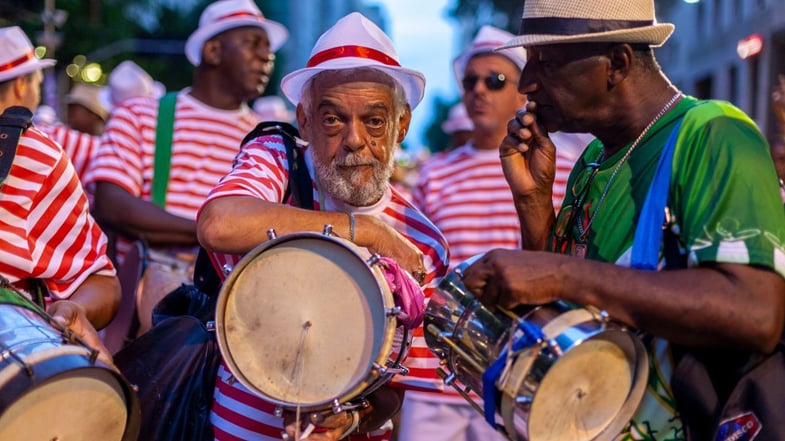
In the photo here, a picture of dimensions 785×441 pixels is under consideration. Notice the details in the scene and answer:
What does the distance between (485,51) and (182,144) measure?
2.01 m

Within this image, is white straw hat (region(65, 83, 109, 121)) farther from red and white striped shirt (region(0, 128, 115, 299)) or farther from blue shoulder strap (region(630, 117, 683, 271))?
blue shoulder strap (region(630, 117, 683, 271))

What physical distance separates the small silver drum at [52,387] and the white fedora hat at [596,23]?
1.43m

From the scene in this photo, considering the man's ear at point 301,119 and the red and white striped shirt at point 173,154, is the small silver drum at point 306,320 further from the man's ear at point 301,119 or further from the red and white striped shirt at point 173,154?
the red and white striped shirt at point 173,154

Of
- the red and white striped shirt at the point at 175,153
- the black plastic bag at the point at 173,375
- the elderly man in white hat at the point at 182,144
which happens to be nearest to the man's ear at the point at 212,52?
the elderly man in white hat at the point at 182,144

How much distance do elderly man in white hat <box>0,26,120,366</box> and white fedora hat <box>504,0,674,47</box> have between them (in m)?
1.57

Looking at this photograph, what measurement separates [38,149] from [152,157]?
8.81ft

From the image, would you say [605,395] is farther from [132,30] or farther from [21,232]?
[132,30]

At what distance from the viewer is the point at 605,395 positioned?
266cm

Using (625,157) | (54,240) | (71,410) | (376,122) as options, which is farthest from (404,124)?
(71,410)

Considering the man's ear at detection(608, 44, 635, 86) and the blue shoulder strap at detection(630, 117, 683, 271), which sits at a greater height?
the man's ear at detection(608, 44, 635, 86)

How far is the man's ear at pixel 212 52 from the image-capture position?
6755 mm

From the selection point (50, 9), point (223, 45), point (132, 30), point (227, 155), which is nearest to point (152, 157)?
point (227, 155)

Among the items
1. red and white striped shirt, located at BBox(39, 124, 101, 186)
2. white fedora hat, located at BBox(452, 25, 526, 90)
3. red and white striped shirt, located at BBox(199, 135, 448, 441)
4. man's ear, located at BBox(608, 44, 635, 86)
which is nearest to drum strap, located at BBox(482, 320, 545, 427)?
man's ear, located at BBox(608, 44, 635, 86)

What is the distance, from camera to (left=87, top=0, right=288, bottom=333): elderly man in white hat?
5762mm
